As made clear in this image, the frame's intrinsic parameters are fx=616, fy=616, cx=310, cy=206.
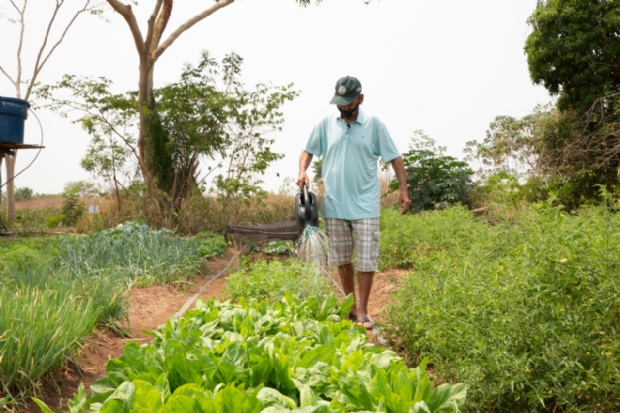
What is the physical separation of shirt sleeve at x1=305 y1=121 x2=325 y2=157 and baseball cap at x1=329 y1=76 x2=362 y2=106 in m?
0.36

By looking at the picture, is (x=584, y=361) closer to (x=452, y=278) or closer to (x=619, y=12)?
(x=452, y=278)

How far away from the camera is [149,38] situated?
1372 centimetres

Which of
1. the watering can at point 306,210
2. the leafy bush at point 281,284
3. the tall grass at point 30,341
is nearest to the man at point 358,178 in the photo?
the watering can at point 306,210

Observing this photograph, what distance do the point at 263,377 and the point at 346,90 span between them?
103 inches

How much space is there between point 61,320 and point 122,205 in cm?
1039

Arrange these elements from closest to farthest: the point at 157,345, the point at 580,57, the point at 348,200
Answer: the point at 157,345, the point at 348,200, the point at 580,57

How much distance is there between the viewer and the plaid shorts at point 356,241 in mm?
4617

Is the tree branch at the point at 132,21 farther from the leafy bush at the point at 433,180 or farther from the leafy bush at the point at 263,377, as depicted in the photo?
the leafy bush at the point at 263,377

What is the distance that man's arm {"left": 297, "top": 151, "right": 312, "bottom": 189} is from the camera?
179 inches

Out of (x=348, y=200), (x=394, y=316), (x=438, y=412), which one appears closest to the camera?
(x=438, y=412)

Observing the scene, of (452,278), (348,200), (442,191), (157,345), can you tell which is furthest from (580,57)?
(157,345)

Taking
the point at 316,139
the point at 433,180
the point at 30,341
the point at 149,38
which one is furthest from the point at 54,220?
the point at 30,341

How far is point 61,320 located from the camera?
133 inches

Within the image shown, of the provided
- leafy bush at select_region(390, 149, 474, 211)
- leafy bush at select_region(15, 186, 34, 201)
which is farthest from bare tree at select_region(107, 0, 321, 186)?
leafy bush at select_region(15, 186, 34, 201)
